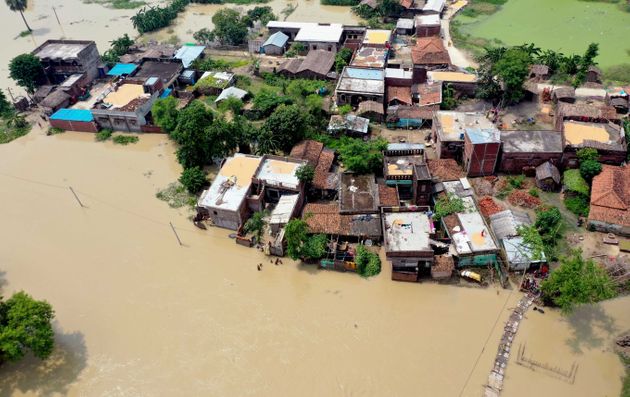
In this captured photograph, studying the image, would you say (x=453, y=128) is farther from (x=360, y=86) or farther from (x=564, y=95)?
(x=564, y=95)

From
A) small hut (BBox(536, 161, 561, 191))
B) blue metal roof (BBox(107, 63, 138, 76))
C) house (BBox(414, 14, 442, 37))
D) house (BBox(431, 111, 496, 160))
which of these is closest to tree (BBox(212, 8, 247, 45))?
blue metal roof (BBox(107, 63, 138, 76))

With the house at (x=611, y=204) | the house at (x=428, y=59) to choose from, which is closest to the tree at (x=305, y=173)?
the house at (x=611, y=204)

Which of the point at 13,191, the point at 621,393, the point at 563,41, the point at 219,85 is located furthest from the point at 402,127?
the point at 13,191

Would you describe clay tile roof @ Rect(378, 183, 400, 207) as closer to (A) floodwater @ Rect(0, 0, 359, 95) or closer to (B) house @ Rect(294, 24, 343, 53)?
(B) house @ Rect(294, 24, 343, 53)

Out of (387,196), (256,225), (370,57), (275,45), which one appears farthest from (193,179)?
(275,45)

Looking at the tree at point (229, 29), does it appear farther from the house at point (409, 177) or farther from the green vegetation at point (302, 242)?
the green vegetation at point (302, 242)

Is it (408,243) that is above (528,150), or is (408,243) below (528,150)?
below
